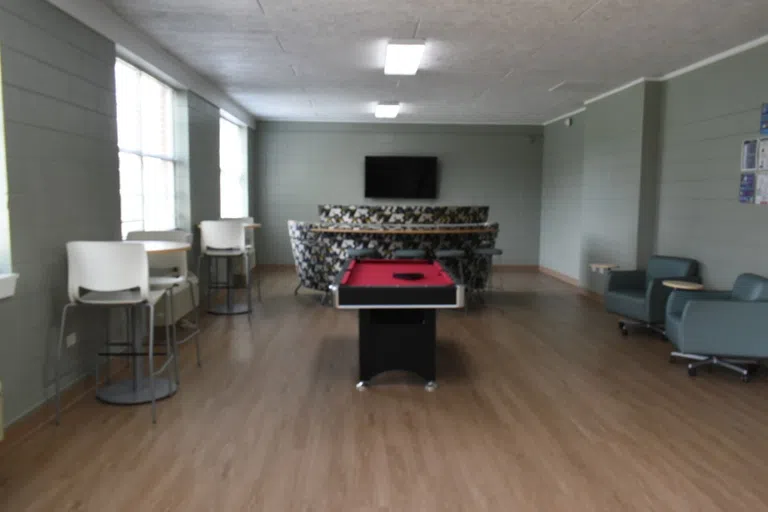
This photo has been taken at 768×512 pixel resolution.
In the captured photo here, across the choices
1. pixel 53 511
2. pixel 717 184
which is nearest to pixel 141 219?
pixel 53 511

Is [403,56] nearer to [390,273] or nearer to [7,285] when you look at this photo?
[390,273]

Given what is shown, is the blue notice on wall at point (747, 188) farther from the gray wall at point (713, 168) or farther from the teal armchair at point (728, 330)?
the teal armchair at point (728, 330)

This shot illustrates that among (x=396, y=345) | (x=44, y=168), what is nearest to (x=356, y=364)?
(x=396, y=345)

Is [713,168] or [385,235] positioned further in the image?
[385,235]

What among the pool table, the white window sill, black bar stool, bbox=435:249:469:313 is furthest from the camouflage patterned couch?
the white window sill

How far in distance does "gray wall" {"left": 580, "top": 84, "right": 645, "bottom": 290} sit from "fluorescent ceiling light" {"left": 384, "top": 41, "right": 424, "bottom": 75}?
288cm

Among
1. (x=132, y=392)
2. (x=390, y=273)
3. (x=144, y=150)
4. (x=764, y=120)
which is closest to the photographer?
(x=132, y=392)

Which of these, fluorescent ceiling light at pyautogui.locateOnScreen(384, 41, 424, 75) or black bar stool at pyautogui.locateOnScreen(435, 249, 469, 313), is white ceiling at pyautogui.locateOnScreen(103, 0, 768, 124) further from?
black bar stool at pyautogui.locateOnScreen(435, 249, 469, 313)

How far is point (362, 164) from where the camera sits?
10875 millimetres

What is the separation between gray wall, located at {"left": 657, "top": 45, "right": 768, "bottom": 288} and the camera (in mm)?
5094

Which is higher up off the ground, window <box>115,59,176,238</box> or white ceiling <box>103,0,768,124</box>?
white ceiling <box>103,0,768,124</box>

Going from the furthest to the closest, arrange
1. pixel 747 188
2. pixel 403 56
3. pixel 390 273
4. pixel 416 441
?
1. pixel 403 56
2. pixel 747 188
3. pixel 390 273
4. pixel 416 441

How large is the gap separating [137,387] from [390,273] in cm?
203

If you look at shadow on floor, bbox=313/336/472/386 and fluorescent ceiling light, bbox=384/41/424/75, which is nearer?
shadow on floor, bbox=313/336/472/386
